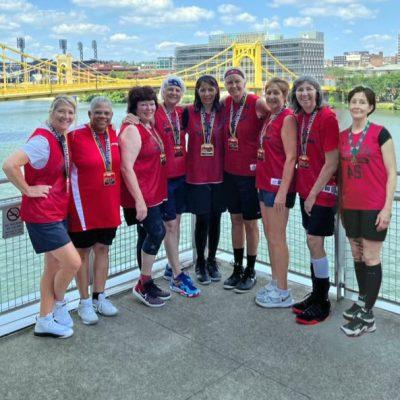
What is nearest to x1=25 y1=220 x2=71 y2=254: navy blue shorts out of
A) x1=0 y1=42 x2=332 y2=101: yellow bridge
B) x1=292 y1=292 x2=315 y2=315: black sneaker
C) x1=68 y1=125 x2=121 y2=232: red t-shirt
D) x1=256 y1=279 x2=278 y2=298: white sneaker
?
x1=68 y1=125 x2=121 y2=232: red t-shirt

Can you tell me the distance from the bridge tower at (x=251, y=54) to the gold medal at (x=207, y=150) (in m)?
31.5

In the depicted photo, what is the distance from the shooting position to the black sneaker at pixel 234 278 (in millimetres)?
2901

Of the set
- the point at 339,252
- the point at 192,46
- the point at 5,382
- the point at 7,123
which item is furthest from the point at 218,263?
the point at 192,46

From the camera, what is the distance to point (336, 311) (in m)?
2.57

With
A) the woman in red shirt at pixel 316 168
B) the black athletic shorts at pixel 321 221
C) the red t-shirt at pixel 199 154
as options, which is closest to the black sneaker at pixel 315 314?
the woman in red shirt at pixel 316 168

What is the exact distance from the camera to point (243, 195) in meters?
2.79

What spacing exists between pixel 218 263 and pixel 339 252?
91 centimetres

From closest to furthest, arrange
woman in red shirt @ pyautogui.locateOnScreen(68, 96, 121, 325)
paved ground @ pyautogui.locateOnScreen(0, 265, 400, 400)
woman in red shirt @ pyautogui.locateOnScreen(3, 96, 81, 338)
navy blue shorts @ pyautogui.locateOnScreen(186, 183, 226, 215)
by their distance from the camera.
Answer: paved ground @ pyautogui.locateOnScreen(0, 265, 400, 400)
woman in red shirt @ pyautogui.locateOnScreen(3, 96, 81, 338)
woman in red shirt @ pyautogui.locateOnScreen(68, 96, 121, 325)
navy blue shorts @ pyautogui.locateOnScreen(186, 183, 226, 215)

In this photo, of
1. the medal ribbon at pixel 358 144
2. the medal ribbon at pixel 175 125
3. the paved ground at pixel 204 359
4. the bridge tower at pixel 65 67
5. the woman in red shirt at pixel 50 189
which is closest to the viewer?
the paved ground at pixel 204 359

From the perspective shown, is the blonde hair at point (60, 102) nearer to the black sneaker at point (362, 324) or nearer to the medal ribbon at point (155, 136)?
the medal ribbon at point (155, 136)

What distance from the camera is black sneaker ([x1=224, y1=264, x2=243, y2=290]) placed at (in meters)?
2.90

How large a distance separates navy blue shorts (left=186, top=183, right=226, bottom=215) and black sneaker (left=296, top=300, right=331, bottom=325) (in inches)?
31.2

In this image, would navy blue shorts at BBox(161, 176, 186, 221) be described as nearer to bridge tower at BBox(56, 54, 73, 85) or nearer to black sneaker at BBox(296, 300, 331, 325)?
black sneaker at BBox(296, 300, 331, 325)

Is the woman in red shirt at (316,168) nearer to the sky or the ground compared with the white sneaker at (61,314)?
nearer to the sky
